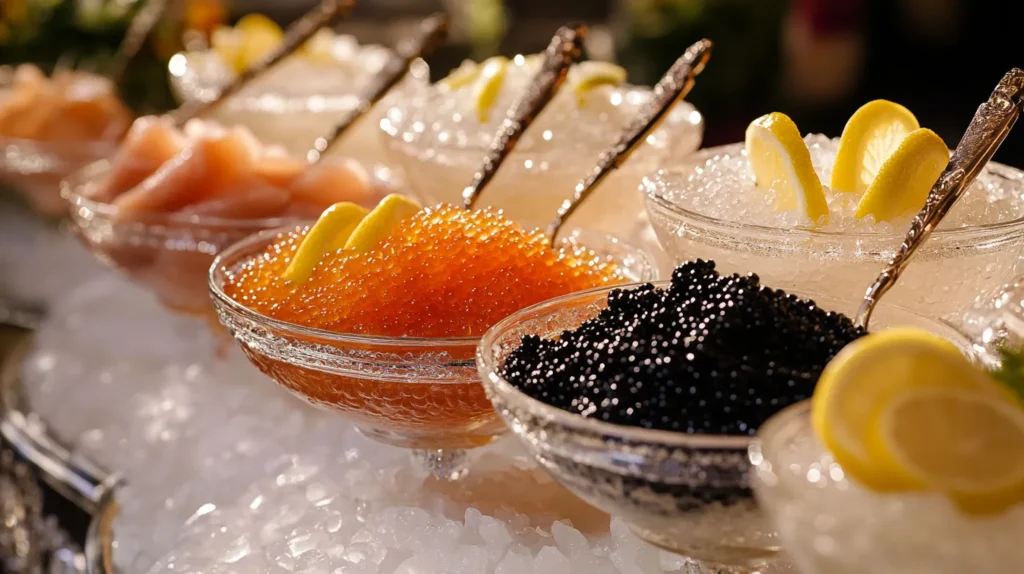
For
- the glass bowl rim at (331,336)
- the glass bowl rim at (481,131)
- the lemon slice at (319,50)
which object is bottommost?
the lemon slice at (319,50)

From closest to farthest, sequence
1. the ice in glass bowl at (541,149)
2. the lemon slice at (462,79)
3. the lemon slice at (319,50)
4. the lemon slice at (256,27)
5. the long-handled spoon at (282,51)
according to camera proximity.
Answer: the ice in glass bowl at (541,149)
the lemon slice at (462,79)
the long-handled spoon at (282,51)
the lemon slice at (319,50)
the lemon slice at (256,27)

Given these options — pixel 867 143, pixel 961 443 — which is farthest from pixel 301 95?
pixel 961 443

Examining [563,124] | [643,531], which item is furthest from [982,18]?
[643,531]

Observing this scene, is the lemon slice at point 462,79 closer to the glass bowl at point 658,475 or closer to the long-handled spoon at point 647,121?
the long-handled spoon at point 647,121

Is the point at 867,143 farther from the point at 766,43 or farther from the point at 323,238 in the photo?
the point at 766,43

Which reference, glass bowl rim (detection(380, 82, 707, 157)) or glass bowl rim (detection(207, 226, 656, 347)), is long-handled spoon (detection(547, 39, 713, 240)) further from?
glass bowl rim (detection(207, 226, 656, 347))

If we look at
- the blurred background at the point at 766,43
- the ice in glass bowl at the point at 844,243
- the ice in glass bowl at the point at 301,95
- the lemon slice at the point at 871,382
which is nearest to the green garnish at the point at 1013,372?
the lemon slice at the point at 871,382

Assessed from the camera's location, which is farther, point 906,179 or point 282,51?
point 282,51
